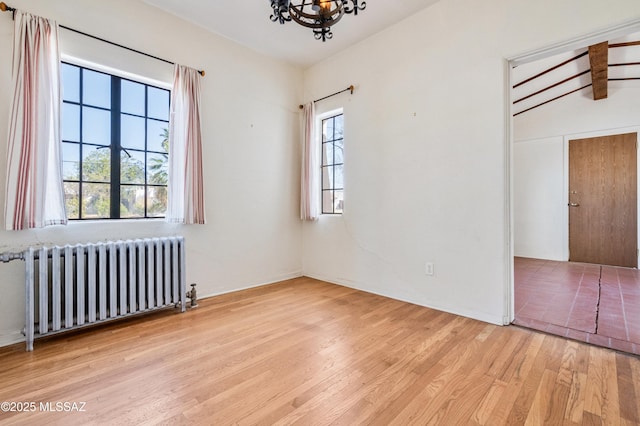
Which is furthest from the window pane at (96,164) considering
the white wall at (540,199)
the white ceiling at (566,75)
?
the white wall at (540,199)

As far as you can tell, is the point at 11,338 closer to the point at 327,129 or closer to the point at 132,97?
the point at 132,97

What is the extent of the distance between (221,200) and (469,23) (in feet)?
10.7

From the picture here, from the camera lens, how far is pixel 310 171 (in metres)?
4.16

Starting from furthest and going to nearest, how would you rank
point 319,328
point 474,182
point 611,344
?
point 474,182, point 319,328, point 611,344

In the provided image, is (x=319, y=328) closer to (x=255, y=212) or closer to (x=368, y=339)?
(x=368, y=339)

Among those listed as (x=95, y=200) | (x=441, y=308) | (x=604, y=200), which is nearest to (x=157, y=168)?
(x=95, y=200)

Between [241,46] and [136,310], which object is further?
[241,46]

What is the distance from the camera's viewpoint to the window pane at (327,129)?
14.1 ft

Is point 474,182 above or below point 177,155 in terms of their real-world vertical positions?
below

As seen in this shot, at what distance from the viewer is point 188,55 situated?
3277mm

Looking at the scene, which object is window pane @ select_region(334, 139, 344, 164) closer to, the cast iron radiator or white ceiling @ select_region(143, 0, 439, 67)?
white ceiling @ select_region(143, 0, 439, 67)

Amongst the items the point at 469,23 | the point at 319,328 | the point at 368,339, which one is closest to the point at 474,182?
the point at 469,23

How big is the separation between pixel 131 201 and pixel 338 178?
2539 mm

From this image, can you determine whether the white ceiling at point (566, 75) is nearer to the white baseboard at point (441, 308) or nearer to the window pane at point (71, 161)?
the white baseboard at point (441, 308)
